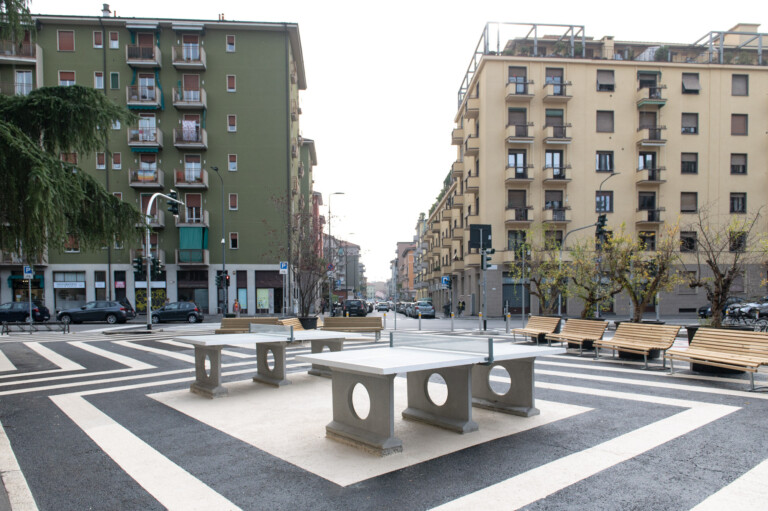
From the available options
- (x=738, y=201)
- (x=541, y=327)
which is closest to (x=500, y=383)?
(x=541, y=327)

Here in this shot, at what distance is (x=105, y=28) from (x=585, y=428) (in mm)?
45123

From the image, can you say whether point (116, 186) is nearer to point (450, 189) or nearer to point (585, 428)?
point (450, 189)

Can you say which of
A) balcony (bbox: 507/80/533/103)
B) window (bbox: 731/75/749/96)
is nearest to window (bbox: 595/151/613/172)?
balcony (bbox: 507/80/533/103)

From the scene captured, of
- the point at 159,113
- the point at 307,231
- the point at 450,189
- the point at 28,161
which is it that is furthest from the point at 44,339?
the point at 450,189

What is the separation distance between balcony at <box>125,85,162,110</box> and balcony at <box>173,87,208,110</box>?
133 cm

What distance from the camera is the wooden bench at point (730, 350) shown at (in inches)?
297

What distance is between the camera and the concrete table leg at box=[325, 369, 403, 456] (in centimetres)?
478

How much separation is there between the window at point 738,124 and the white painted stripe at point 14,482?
4674 cm

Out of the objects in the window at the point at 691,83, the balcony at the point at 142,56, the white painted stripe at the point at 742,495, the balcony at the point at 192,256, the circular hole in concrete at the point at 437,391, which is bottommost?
Result: the circular hole in concrete at the point at 437,391

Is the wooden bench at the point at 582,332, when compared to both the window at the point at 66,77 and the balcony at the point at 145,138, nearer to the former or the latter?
the balcony at the point at 145,138

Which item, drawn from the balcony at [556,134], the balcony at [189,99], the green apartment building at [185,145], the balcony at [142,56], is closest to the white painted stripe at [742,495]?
the green apartment building at [185,145]

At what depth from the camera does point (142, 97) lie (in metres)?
38.1

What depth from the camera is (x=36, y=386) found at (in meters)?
8.79

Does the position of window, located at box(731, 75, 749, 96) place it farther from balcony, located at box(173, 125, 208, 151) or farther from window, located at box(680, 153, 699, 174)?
balcony, located at box(173, 125, 208, 151)
